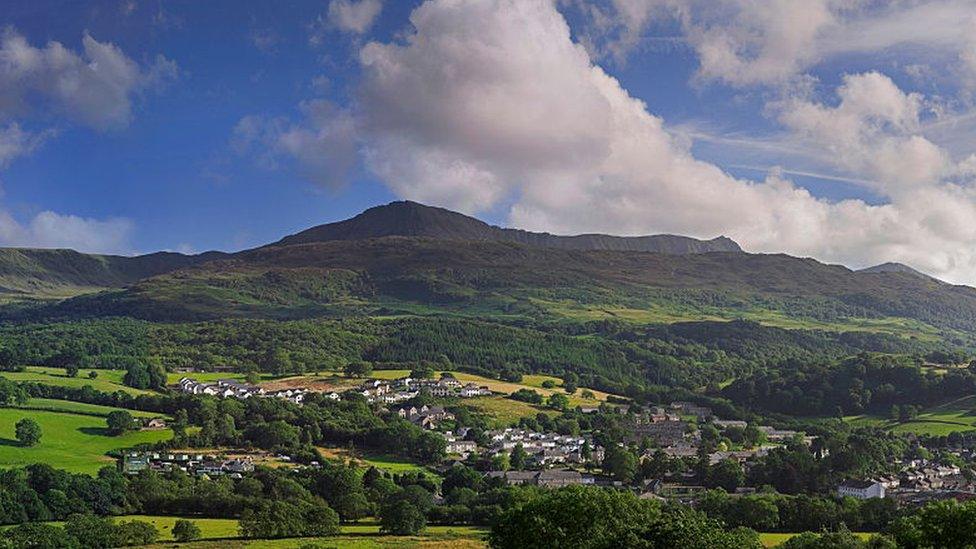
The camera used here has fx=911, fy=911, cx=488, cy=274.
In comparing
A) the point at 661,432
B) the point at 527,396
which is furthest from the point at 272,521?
the point at 527,396

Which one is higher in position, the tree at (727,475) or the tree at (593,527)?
the tree at (593,527)

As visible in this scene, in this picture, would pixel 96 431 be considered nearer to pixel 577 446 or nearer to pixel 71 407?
pixel 71 407

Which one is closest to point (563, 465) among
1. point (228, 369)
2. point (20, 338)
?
point (228, 369)

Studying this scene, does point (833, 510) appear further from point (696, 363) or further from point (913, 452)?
point (696, 363)

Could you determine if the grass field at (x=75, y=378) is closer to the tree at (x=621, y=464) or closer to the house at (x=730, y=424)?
the tree at (x=621, y=464)

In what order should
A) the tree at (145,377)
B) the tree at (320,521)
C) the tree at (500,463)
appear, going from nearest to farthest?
the tree at (320,521)
the tree at (500,463)
the tree at (145,377)

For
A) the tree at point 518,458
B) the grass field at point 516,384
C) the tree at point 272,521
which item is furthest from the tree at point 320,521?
the grass field at point 516,384
